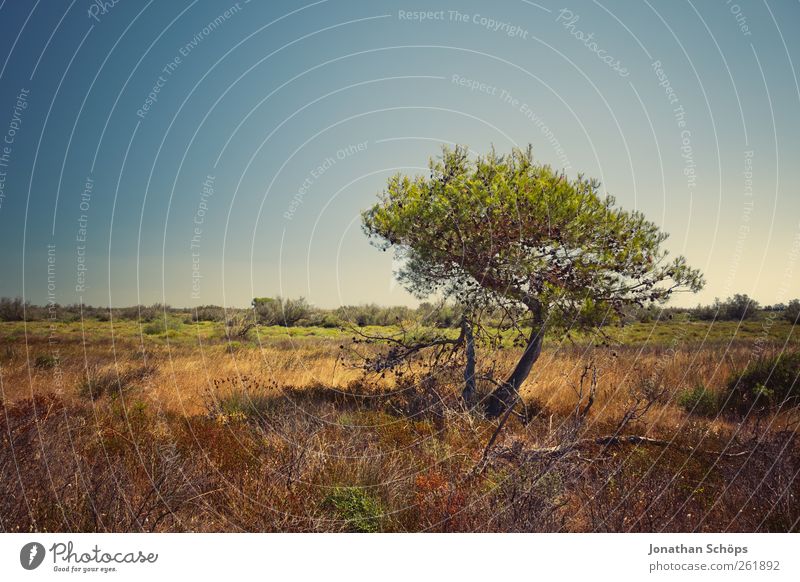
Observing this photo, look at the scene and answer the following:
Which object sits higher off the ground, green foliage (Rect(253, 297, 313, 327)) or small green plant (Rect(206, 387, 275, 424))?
green foliage (Rect(253, 297, 313, 327))

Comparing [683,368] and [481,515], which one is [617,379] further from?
[481,515]

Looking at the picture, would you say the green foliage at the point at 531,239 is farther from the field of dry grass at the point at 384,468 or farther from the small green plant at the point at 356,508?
the small green plant at the point at 356,508

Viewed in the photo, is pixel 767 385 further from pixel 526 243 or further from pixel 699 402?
pixel 526 243

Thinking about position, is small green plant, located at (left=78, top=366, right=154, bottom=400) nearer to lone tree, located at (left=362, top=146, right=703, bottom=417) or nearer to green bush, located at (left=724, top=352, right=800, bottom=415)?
lone tree, located at (left=362, top=146, right=703, bottom=417)

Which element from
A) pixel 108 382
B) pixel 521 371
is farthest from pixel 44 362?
pixel 521 371

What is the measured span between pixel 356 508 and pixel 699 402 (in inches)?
390

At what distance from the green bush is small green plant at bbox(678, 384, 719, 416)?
12.7 inches

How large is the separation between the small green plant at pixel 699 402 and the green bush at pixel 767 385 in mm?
322

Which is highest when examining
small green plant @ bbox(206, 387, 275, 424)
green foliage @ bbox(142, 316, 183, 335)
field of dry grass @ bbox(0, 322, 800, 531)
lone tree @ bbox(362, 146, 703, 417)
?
lone tree @ bbox(362, 146, 703, 417)

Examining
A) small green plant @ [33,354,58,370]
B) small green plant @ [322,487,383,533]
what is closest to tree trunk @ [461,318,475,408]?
small green plant @ [322,487,383,533]

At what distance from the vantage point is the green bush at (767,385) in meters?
9.81

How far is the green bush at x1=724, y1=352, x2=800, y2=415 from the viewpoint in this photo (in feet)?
32.2

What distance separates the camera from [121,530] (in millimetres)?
4133

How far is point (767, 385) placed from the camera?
10.4 m
